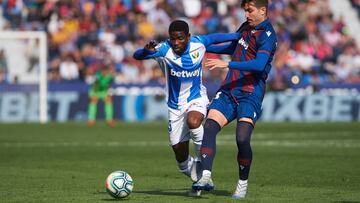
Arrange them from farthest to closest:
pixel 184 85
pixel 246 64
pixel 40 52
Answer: pixel 40 52 → pixel 184 85 → pixel 246 64

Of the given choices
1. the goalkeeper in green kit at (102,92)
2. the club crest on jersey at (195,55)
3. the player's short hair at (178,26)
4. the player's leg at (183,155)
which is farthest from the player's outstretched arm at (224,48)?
the goalkeeper in green kit at (102,92)

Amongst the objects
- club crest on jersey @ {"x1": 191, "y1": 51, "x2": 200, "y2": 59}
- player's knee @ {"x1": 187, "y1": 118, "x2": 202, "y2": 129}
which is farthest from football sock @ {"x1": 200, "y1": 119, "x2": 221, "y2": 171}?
club crest on jersey @ {"x1": 191, "y1": 51, "x2": 200, "y2": 59}

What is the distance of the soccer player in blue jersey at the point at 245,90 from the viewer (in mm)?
11617

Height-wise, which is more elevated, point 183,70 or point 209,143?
point 183,70

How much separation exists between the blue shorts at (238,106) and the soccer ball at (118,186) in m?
1.51

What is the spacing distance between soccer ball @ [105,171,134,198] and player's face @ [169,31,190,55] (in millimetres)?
1928

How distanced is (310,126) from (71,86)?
30.9 ft

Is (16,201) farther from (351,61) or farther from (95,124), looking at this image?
(351,61)

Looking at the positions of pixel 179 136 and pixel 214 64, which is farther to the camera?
pixel 179 136

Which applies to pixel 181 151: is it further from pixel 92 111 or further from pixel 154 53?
pixel 92 111

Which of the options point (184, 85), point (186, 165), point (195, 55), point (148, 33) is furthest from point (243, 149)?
point (148, 33)

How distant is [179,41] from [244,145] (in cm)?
171

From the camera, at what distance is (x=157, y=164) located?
18203 millimetres

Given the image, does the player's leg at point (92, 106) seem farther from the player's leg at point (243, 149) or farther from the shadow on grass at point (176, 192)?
the player's leg at point (243, 149)
